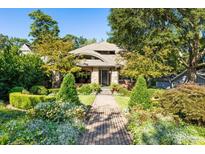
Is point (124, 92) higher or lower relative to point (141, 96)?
lower

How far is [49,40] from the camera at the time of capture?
1045 inches

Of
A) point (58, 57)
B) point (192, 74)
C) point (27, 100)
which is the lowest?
point (27, 100)

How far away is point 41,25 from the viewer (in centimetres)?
4588

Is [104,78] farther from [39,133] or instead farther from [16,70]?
[39,133]

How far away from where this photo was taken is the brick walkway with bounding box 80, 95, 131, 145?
9102 millimetres

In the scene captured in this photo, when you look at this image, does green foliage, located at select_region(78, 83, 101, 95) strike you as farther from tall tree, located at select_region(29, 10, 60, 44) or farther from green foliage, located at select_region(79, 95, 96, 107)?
tall tree, located at select_region(29, 10, 60, 44)

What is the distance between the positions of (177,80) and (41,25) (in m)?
26.0

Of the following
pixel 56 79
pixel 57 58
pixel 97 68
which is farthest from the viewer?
pixel 97 68

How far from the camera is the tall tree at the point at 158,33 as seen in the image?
23109 millimetres

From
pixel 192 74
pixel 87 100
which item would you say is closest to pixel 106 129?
pixel 87 100

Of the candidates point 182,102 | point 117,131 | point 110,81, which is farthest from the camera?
point 110,81
